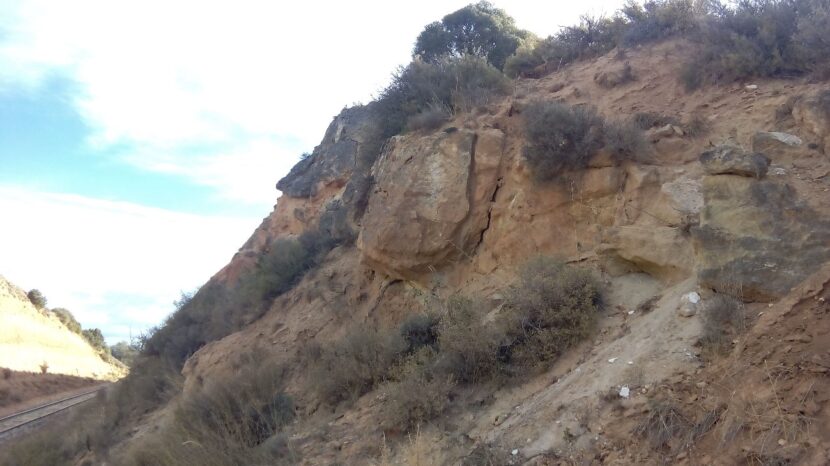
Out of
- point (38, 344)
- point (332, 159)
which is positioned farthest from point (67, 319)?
point (332, 159)

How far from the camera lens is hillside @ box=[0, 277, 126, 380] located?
1292 inches

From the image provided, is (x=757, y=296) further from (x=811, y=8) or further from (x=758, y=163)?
(x=811, y=8)

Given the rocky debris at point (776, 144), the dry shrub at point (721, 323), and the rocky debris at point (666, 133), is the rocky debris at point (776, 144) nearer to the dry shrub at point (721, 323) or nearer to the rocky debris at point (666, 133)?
the rocky debris at point (666, 133)

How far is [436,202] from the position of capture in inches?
378

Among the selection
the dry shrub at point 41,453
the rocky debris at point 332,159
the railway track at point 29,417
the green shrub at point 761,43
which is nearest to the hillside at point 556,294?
the green shrub at point 761,43

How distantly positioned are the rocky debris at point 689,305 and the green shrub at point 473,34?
1192cm

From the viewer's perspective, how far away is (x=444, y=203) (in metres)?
9.53

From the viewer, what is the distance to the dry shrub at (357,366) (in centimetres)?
821

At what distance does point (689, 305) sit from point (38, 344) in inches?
1490

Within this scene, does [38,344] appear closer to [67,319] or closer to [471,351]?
[67,319]

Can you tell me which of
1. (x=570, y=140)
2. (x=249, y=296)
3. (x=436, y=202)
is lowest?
(x=249, y=296)

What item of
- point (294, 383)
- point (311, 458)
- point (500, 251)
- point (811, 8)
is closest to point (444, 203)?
point (500, 251)

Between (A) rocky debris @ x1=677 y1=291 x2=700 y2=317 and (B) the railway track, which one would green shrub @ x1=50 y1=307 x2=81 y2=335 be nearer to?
(B) the railway track

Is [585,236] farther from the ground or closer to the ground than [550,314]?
farther from the ground
